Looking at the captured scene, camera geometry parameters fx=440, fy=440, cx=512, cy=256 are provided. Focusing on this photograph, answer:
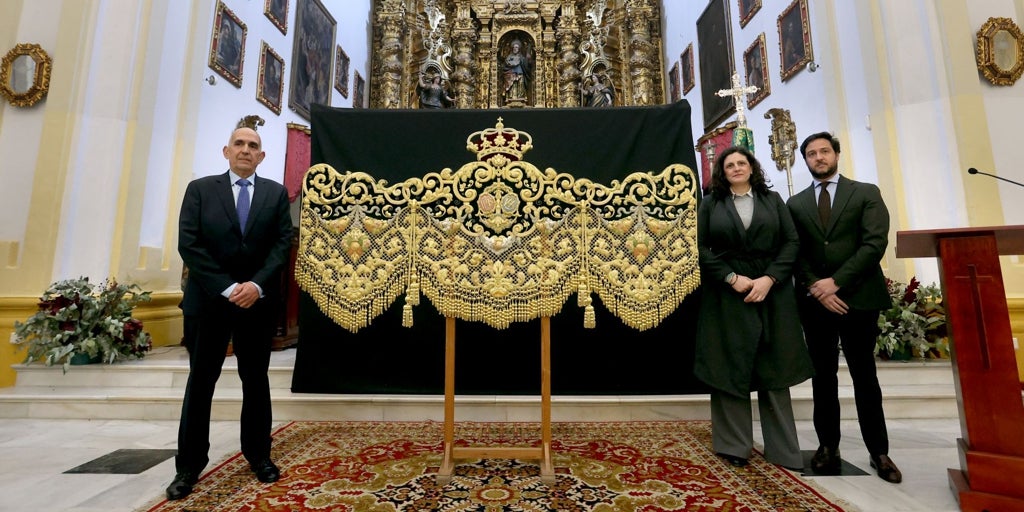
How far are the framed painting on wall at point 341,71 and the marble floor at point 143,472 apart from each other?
22.6 feet

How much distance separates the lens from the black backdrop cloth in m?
2.99

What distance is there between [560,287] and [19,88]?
5112 mm

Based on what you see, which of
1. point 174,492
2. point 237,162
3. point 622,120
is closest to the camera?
point 174,492

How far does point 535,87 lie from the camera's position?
9953 millimetres

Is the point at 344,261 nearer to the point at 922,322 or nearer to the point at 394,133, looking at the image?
the point at 394,133

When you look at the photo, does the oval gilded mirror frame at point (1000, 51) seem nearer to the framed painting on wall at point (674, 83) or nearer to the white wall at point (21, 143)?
the framed painting on wall at point (674, 83)

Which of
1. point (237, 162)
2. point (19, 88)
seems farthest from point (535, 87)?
point (237, 162)

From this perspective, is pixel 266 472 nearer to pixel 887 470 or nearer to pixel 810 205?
pixel 887 470

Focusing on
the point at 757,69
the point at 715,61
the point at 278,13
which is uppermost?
the point at 278,13

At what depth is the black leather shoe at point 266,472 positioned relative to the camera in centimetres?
199

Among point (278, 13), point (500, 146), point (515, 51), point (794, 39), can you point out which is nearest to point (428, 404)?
point (500, 146)

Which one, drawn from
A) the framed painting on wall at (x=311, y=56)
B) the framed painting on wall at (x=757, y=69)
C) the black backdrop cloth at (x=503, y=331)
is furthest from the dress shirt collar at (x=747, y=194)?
the framed painting on wall at (x=311, y=56)

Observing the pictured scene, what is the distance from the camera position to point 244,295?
1.90 meters

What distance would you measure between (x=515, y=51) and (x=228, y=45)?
6.33 m
